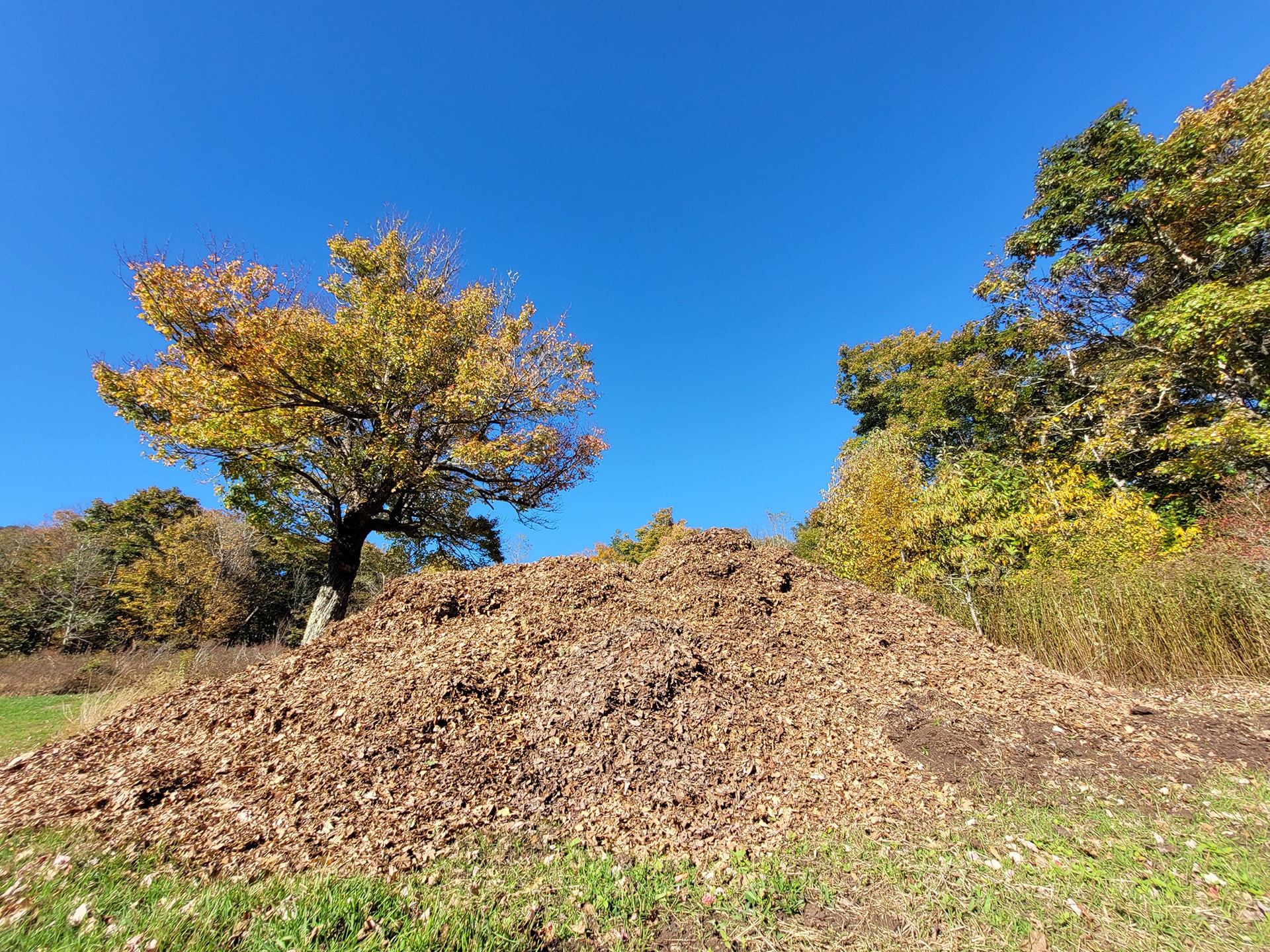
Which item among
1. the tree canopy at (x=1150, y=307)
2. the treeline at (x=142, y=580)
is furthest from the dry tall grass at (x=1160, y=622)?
the treeline at (x=142, y=580)

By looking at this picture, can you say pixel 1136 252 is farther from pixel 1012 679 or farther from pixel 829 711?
pixel 829 711

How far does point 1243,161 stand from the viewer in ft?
27.4

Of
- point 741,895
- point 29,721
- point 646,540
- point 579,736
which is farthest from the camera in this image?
point 646,540

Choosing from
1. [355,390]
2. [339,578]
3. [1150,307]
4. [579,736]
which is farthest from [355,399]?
[1150,307]

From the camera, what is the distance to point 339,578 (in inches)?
394

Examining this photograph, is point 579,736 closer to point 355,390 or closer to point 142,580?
point 355,390

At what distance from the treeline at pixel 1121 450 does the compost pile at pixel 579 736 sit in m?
2.03

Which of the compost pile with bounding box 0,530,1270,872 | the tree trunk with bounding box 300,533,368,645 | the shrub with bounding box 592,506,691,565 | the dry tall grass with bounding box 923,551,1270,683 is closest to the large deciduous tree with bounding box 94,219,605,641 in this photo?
the tree trunk with bounding box 300,533,368,645

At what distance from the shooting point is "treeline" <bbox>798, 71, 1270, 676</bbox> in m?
6.35

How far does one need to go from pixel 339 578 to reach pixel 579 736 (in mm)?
8370

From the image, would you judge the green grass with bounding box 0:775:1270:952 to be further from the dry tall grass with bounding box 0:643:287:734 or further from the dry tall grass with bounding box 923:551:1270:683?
the dry tall grass with bounding box 0:643:287:734

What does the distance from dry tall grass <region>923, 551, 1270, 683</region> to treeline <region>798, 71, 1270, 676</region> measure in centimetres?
2

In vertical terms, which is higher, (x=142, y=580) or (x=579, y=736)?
(x=142, y=580)

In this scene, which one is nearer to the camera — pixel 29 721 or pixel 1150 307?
pixel 29 721
